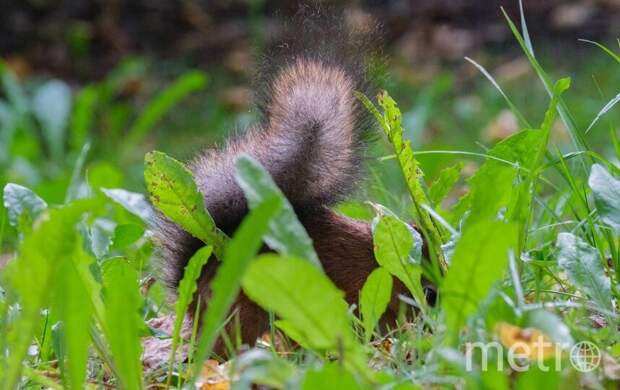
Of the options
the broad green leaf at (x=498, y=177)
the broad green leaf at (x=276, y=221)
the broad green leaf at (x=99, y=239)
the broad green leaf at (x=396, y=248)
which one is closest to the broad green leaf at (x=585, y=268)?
the broad green leaf at (x=498, y=177)

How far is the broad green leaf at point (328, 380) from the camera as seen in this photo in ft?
4.18

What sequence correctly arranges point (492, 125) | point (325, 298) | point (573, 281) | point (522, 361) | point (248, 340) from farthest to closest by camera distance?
1. point (492, 125)
2. point (248, 340)
3. point (573, 281)
4. point (522, 361)
5. point (325, 298)

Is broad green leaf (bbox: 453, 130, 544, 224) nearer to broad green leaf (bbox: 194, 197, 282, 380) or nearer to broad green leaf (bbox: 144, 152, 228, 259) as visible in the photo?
broad green leaf (bbox: 144, 152, 228, 259)

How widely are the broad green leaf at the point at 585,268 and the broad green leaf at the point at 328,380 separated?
0.61m

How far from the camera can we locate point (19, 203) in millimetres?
1818

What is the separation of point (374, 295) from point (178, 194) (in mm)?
419

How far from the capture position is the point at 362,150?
2.07m

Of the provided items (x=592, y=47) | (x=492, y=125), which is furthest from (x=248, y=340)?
(x=592, y=47)

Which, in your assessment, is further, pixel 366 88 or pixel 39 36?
pixel 39 36

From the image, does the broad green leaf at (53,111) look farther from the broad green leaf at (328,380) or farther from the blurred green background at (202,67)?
the broad green leaf at (328,380)

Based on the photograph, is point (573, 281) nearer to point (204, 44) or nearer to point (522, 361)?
point (522, 361)

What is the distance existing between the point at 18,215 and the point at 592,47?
15.3ft

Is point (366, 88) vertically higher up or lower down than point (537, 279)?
higher up

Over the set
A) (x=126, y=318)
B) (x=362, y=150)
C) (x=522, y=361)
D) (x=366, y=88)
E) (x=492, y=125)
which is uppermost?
(x=492, y=125)
